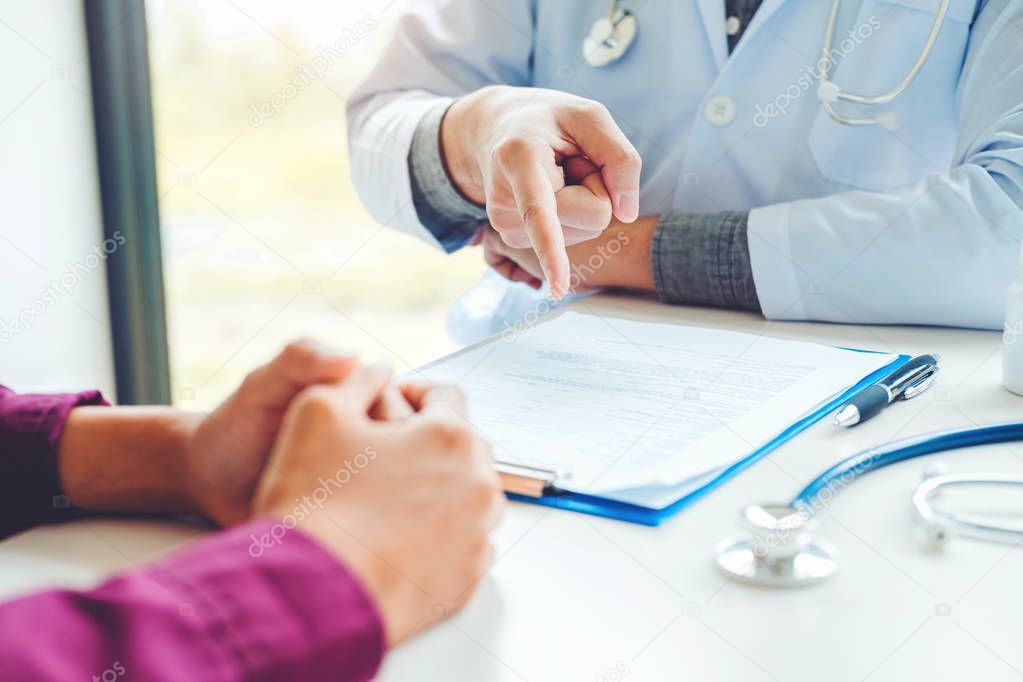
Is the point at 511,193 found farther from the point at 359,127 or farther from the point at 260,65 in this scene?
the point at 260,65

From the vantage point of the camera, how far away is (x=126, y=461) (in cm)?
52

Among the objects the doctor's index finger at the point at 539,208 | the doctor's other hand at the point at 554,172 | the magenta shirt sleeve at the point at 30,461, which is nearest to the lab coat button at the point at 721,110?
the doctor's other hand at the point at 554,172

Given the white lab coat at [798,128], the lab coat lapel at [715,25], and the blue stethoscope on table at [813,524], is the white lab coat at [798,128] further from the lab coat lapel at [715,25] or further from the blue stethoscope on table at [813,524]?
the blue stethoscope on table at [813,524]

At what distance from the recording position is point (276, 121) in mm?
2125

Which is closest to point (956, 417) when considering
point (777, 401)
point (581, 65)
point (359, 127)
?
point (777, 401)

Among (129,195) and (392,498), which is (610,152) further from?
(129,195)

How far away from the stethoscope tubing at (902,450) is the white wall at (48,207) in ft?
4.35

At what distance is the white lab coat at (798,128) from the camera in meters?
0.89

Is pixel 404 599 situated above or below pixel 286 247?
above

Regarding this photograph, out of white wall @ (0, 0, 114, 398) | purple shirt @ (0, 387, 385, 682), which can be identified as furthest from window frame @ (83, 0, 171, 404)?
purple shirt @ (0, 387, 385, 682)

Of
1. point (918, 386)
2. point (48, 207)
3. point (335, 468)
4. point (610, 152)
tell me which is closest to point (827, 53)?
point (610, 152)

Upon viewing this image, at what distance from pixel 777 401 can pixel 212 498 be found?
1.24 ft

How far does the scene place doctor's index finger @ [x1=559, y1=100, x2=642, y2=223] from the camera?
0.80 m

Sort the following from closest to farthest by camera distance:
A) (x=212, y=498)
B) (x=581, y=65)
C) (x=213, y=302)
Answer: (x=212, y=498) < (x=581, y=65) < (x=213, y=302)
